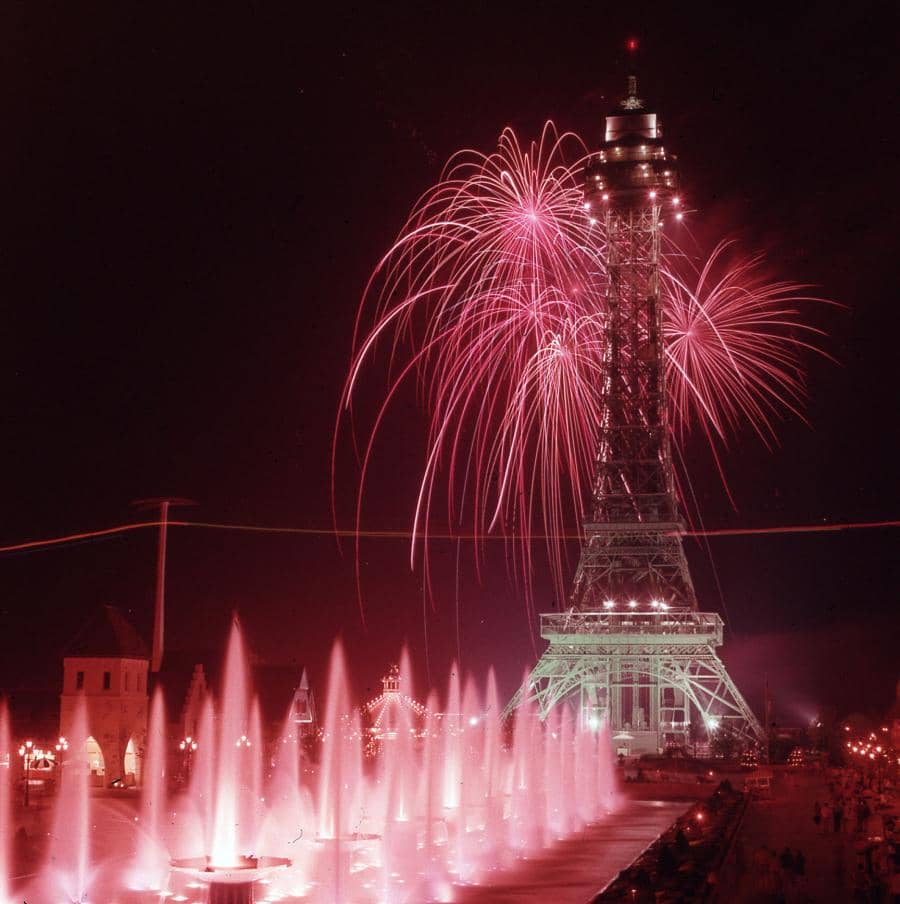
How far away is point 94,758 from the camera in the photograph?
228ft

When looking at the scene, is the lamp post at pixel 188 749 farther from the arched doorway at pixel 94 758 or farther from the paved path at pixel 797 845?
the paved path at pixel 797 845

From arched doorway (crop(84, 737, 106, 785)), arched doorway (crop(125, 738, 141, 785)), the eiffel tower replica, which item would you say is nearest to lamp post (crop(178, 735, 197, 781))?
arched doorway (crop(125, 738, 141, 785))

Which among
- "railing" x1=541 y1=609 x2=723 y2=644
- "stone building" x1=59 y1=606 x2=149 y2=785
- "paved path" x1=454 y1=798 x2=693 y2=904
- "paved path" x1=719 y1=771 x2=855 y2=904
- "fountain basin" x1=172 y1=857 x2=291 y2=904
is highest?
"railing" x1=541 y1=609 x2=723 y2=644

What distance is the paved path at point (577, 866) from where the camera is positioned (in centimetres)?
2855

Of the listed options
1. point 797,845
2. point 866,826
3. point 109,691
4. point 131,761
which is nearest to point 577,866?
point 797,845

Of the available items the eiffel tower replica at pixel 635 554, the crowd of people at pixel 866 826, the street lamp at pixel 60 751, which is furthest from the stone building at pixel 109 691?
the crowd of people at pixel 866 826

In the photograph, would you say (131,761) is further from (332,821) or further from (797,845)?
(797,845)

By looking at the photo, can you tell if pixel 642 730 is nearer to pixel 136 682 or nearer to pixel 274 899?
pixel 136 682

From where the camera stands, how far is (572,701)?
280 ft

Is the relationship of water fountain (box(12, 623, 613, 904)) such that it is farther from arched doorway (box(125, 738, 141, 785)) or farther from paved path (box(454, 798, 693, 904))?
arched doorway (box(125, 738, 141, 785))

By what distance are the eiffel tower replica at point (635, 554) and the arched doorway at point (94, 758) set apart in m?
22.7

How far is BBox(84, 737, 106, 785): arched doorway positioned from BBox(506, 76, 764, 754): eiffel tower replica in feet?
74.5

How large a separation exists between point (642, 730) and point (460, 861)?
48.7 metres

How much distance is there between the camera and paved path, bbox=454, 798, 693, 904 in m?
28.5
